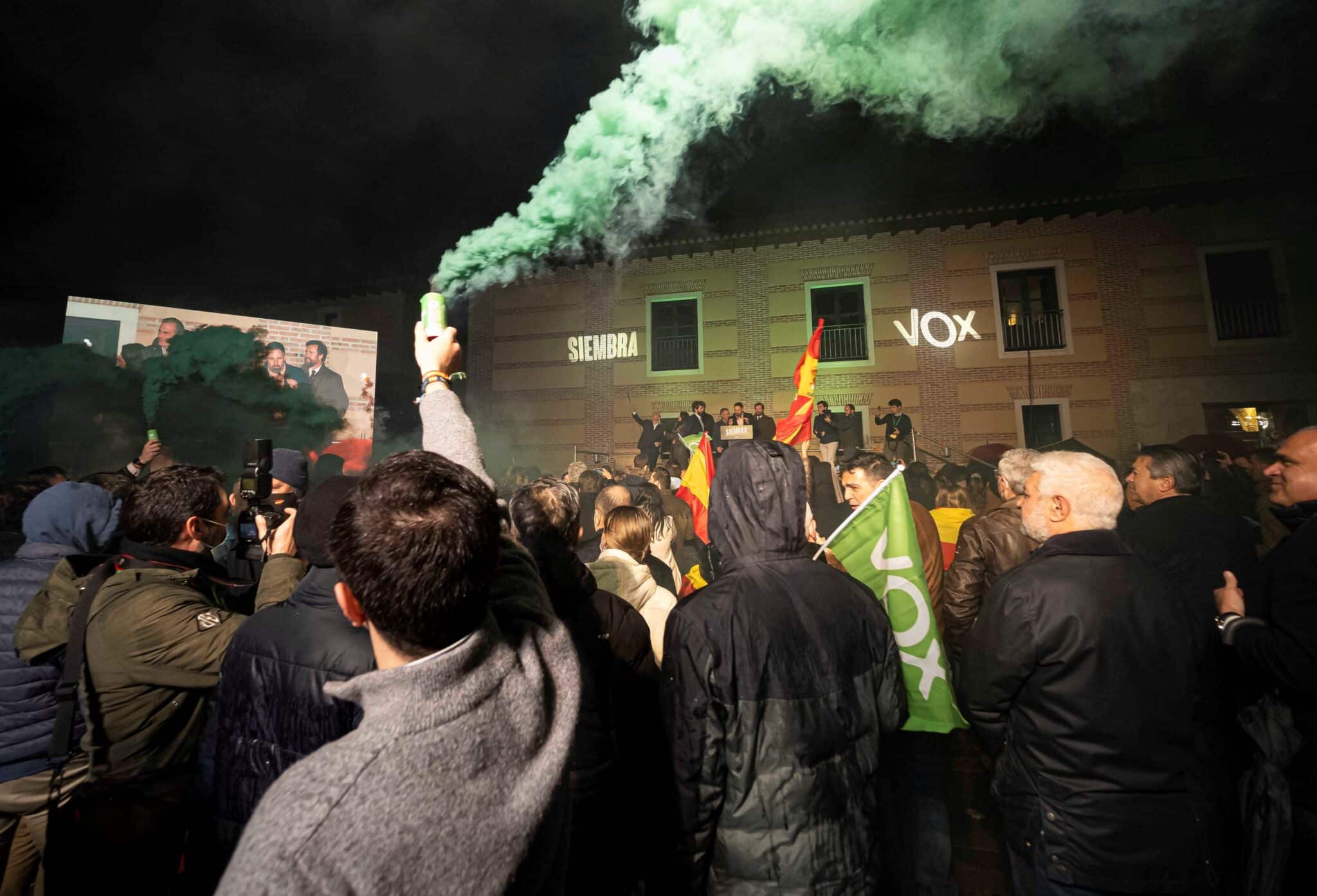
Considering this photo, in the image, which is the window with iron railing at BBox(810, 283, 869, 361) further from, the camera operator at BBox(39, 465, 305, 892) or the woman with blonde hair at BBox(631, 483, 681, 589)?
the camera operator at BBox(39, 465, 305, 892)

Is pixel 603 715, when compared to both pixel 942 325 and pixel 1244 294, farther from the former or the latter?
pixel 1244 294

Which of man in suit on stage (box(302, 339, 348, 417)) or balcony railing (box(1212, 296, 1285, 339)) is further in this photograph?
balcony railing (box(1212, 296, 1285, 339))

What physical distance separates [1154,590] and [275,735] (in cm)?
300

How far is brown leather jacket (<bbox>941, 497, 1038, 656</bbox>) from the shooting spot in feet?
10.5

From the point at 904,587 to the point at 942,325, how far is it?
15.7m

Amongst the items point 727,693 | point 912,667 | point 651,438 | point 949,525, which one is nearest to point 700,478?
point 949,525

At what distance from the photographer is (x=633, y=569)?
2.98 metres

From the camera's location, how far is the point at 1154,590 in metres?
2.10

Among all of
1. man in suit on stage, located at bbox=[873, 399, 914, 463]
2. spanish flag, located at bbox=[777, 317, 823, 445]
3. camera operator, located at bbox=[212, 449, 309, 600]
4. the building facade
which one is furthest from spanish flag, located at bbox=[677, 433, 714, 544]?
the building facade

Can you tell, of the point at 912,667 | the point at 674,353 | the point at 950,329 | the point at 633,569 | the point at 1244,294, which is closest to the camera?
the point at 912,667

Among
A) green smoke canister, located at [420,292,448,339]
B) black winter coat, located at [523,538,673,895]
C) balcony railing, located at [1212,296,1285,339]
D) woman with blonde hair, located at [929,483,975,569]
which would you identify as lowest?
black winter coat, located at [523,538,673,895]

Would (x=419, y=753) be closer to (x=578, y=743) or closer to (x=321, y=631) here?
(x=321, y=631)

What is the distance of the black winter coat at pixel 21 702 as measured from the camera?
2295 millimetres

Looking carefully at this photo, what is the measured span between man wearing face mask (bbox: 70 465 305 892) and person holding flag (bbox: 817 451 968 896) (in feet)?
8.68
